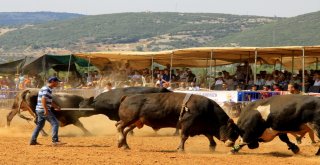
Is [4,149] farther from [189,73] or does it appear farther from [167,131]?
[189,73]

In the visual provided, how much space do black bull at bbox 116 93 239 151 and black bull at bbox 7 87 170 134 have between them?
3.70m

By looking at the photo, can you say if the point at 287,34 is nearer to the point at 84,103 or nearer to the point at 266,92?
the point at 266,92

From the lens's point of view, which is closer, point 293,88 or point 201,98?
point 201,98

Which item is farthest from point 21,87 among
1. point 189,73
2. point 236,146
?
point 236,146

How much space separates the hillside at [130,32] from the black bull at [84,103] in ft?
331

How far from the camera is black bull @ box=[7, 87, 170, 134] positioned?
20797 mm

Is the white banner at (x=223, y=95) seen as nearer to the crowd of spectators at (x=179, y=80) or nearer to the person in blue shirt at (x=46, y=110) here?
the crowd of spectators at (x=179, y=80)

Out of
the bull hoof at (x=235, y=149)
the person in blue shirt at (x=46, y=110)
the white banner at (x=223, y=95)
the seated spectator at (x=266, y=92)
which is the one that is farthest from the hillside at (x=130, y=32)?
the bull hoof at (x=235, y=149)

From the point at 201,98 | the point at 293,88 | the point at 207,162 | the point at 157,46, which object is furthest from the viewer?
the point at 157,46

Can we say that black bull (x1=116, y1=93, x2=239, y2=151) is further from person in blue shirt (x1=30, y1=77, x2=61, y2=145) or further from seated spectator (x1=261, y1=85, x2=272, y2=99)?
seated spectator (x1=261, y1=85, x2=272, y2=99)

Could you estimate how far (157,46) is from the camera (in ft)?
426

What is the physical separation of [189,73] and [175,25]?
128 meters

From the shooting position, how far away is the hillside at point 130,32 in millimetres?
134125

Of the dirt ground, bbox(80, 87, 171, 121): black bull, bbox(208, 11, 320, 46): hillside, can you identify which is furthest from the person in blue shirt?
bbox(208, 11, 320, 46): hillside
